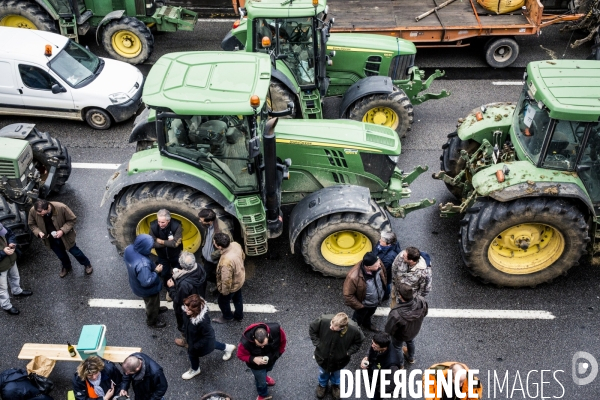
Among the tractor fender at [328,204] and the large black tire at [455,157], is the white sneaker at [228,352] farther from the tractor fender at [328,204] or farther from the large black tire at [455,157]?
the large black tire at [455,157]

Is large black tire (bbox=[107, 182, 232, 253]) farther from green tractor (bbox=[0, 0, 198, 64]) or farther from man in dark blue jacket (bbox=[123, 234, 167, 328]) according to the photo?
green tractor (bbox=[0, 0, 198, 64])

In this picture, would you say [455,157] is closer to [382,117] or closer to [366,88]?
[382,117]

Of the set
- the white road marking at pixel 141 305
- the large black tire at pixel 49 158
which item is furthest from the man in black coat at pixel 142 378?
the large black tire at pixel 49 158

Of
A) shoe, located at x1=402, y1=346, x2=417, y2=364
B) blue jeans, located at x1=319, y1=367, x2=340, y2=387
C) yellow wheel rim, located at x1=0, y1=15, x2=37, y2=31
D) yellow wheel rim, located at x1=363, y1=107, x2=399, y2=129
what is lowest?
shoe, located at x1=402, y1=346, x2=417, y2=364

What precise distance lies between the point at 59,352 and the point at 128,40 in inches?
309

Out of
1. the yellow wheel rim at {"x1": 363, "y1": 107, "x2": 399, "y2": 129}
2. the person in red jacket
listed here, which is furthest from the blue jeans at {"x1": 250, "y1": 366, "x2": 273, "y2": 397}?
the yellow wheel rim at {"x1": 363, "y1": 107, "x2": 399, "y2": 129}

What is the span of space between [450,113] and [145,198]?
6.21 meters

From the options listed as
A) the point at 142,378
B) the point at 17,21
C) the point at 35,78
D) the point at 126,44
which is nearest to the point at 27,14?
the point at 17,21

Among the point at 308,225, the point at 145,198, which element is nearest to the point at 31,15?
the point at 145,198

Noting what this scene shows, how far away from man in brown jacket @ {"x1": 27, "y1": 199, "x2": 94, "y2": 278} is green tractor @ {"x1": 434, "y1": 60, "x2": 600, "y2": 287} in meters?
4.66

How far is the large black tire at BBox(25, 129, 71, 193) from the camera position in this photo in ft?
28.3

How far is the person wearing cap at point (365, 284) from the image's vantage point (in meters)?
6.17

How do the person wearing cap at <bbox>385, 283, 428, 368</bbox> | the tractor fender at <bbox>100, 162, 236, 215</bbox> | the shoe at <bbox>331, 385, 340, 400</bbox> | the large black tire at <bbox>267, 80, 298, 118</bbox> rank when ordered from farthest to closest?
the large black tire at <bbox>267, 80, 298, 118</bbox>
the tractor fender at <bbox>100, 162, 236, 215</bbox>
the shoe at <bbox>331, 385, 340, 400</bbox>
the person wearing cap at <bbox>385, 283, 428, 368</bbox>

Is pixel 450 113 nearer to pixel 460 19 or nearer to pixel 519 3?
pixel 460 19
